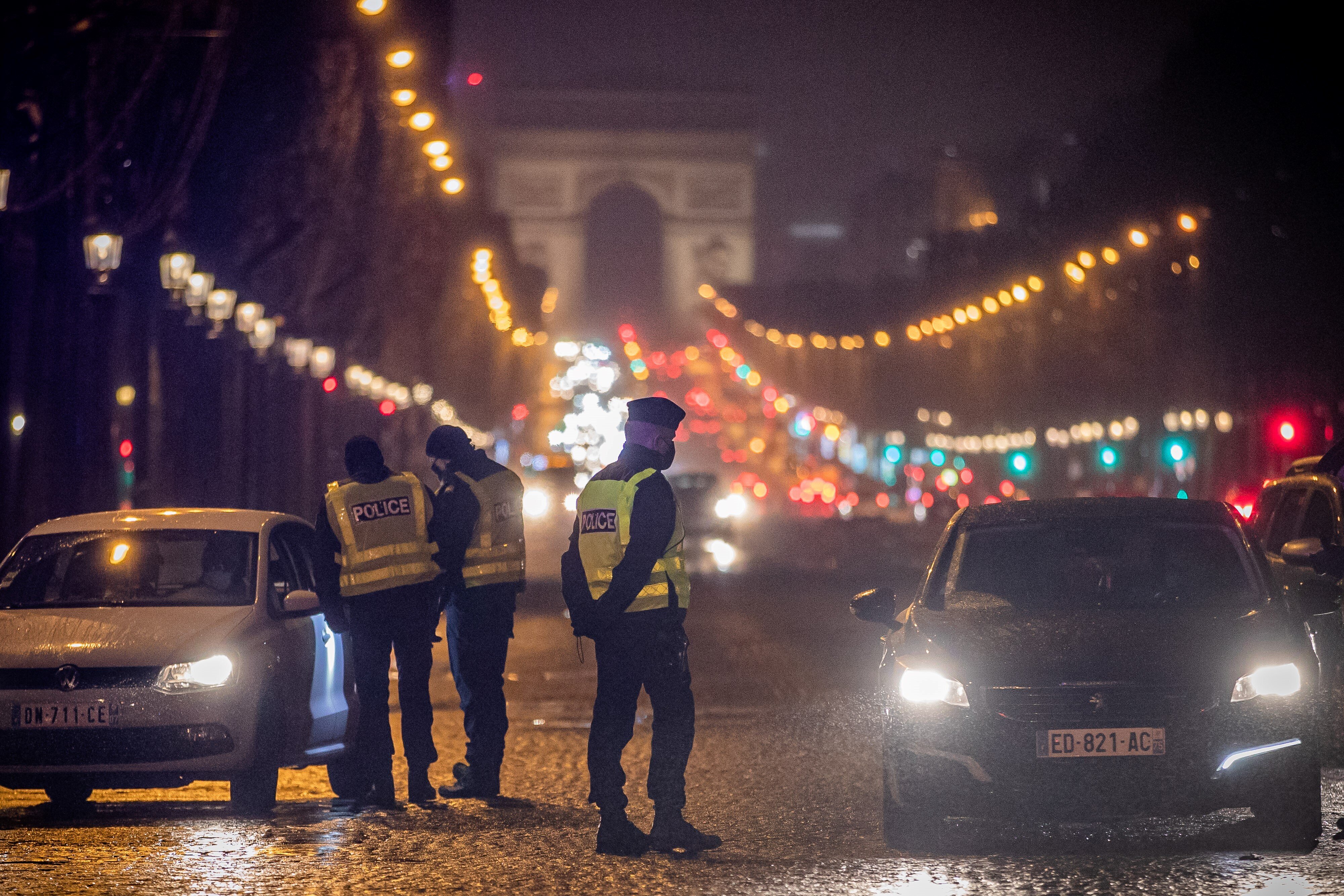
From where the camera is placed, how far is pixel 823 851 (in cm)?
757

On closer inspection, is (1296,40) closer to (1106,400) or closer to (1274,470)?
(1274,470)

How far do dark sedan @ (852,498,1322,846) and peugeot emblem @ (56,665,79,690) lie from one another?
332 centimetres

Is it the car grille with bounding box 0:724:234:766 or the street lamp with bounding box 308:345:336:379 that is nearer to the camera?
the car grille with bounding box 0:724:234:766

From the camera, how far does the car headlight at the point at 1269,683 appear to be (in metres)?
7.35

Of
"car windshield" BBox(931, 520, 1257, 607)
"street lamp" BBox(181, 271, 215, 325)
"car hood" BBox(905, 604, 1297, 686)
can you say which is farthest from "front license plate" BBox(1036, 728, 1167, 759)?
"street lamp" BBox(181, 271, 215, 325)

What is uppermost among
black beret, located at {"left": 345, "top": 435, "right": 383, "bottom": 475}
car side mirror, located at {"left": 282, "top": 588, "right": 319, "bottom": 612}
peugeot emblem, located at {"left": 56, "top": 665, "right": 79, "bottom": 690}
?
black beret, located at {"left": 345, "top": 435, "right": 383, "bottom": 475}

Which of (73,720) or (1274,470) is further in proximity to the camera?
(1274,470)

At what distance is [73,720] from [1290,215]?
30.9 metres

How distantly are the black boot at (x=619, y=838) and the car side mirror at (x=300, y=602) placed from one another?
2276 millimetres

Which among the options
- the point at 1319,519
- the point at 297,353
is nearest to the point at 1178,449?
the point at 297,353

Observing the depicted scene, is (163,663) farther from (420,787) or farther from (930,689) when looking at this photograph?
(930,689)

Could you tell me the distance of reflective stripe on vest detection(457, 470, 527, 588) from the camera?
9.35 m

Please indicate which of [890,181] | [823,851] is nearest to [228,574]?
[823,851]

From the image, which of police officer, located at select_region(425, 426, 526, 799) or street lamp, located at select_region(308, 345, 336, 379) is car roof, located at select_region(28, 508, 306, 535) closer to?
police officer, located at select_region(425, 426, 526, 799)
